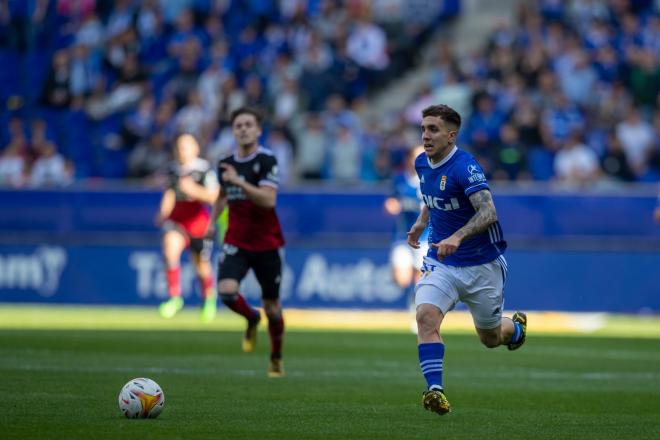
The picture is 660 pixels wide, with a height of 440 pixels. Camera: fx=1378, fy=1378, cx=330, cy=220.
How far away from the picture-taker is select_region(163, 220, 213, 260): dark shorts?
20266 millimetres

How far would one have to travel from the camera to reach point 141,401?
872 cm

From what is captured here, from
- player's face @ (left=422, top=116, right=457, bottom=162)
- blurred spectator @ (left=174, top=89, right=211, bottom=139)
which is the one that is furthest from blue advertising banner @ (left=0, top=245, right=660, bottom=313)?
player's face @ (left=422, top=116, right=457, bottom=162)

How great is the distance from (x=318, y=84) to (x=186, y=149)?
6.34 m

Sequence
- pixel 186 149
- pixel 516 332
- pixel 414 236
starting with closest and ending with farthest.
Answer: pixel 414 236
pixel 516 332
pixel 186 149

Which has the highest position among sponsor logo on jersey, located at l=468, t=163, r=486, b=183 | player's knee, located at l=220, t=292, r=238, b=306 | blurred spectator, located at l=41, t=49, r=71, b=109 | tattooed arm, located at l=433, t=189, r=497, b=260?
blurred spectator, located at l=41, t=49, r=71, b=109

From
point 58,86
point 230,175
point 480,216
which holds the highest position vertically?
point 58,86

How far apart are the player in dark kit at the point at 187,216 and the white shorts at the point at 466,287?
10.3 m

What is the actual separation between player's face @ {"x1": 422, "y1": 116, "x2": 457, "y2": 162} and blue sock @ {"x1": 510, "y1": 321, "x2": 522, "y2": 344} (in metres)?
1.60

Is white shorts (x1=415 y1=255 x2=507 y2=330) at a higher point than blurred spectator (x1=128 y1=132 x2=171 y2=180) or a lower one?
lower

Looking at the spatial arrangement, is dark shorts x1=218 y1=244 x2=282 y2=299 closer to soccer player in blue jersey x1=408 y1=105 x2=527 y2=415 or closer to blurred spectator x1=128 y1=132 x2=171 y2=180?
soccer player in blue jersey x1=408 y1=105 x2=527 y2=415

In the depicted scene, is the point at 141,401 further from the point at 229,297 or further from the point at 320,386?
the point at 229,297

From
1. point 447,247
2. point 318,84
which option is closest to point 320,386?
point 447,247

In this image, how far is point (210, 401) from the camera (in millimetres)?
9969

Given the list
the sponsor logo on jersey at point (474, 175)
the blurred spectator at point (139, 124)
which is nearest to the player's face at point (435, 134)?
the sponsor logo on jersey at point (474, 175)
